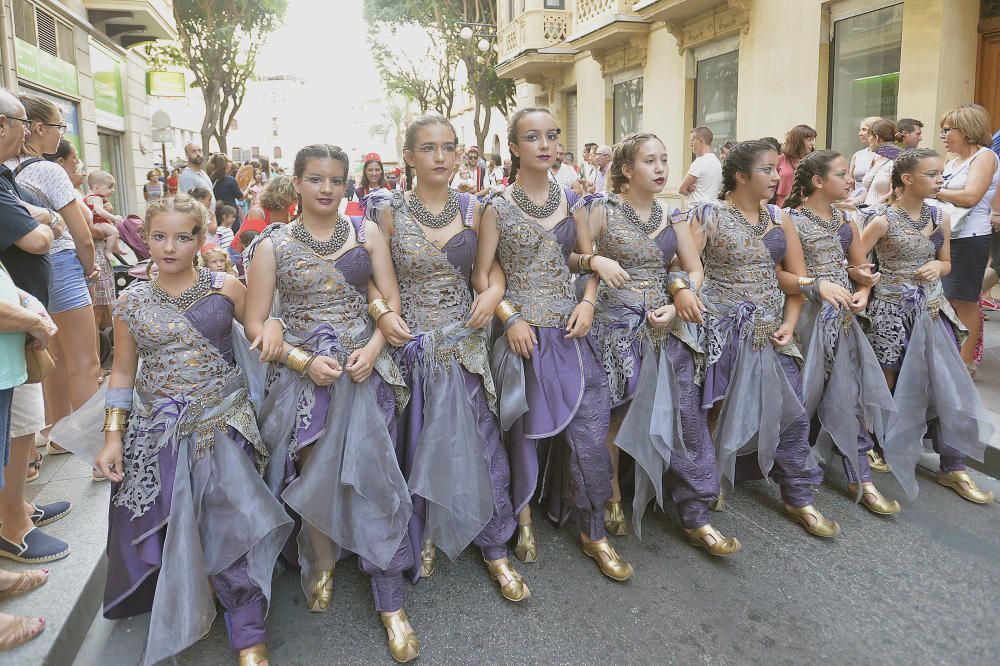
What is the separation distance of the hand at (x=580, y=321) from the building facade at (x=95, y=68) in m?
9.95

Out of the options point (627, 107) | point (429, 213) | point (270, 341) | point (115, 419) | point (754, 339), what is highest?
point (627, 107)

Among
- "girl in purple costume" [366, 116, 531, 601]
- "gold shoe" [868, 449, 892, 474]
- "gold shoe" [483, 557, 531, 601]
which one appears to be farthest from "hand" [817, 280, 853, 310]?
"gold shoe" [483, 557, 531, 601]

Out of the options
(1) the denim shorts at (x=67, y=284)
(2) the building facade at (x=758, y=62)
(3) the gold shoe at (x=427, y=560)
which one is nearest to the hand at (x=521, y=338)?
(3) the gold shoe at (x=427, y=560)

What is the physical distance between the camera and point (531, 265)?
3.38 meters

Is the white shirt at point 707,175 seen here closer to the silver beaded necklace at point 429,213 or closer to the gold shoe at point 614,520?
the gold shoe at point 614,520

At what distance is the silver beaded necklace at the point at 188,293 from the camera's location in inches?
110

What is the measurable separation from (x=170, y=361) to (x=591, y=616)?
1985 mm

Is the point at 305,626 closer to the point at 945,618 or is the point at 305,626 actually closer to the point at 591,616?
the point at 591,616

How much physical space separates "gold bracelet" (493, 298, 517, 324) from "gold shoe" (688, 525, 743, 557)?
1.39 meters

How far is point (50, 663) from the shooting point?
8.69 ft

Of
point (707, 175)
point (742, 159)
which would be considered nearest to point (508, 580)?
point (742, 159)

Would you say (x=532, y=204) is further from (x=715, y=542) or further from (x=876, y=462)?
(x=876, y=462)

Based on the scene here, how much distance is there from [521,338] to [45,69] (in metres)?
11.8

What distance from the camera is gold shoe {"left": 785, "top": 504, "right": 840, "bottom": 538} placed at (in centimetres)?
362
